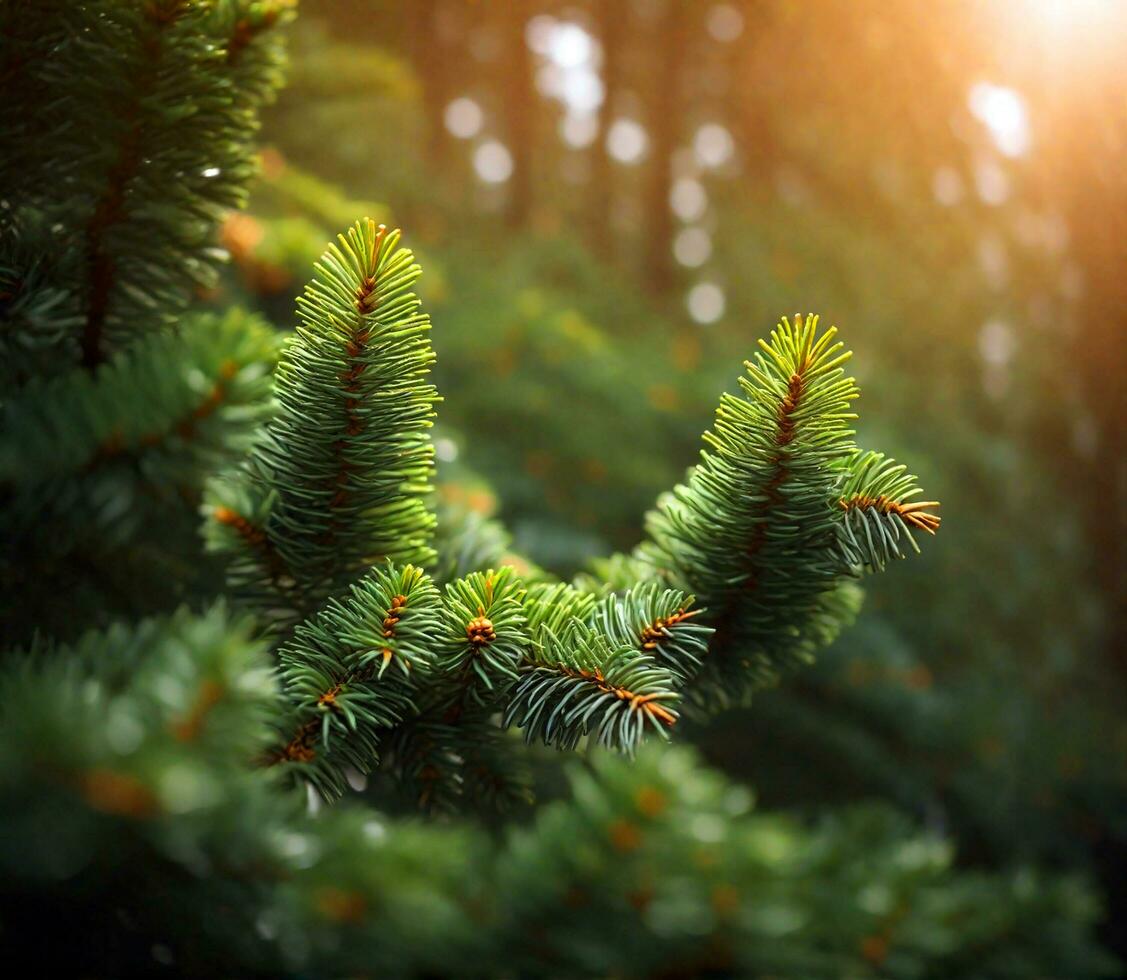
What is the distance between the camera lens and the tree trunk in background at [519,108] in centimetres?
306

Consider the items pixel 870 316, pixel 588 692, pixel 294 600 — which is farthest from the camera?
pixel 870 316

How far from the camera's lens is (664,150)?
2.74 meters

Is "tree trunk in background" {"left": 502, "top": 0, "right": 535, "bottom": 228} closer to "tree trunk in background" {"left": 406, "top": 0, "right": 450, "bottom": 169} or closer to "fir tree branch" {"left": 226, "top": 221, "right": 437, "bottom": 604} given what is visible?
"tree trunk in background" {"left": 406, "top": 0, "right": 450, "bottom": 169}

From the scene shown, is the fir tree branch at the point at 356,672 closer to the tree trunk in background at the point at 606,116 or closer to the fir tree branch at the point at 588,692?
the fir tree branch at the point at 588,692

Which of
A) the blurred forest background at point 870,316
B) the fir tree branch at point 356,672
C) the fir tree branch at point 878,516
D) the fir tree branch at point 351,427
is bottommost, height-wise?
the fir tree branch at point 356,672

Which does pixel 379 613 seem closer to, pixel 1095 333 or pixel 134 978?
pixel 134 978

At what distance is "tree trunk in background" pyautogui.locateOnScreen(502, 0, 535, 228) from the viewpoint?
10.0 ft

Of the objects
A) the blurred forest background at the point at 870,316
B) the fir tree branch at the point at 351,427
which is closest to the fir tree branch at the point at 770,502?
the fir tree branch at the point at 351,427

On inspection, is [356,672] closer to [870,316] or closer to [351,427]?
[351,427]

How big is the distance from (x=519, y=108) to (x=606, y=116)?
0.32m

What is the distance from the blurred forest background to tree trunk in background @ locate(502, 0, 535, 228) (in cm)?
9

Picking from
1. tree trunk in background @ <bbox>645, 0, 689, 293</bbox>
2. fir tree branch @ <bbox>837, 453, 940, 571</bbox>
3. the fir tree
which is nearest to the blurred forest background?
tree trunk in background @ <bbox>645, 0, 689, 293</bbox>

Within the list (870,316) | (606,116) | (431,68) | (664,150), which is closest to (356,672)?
(870,316)

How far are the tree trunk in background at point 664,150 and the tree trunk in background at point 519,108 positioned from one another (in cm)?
A: 52
